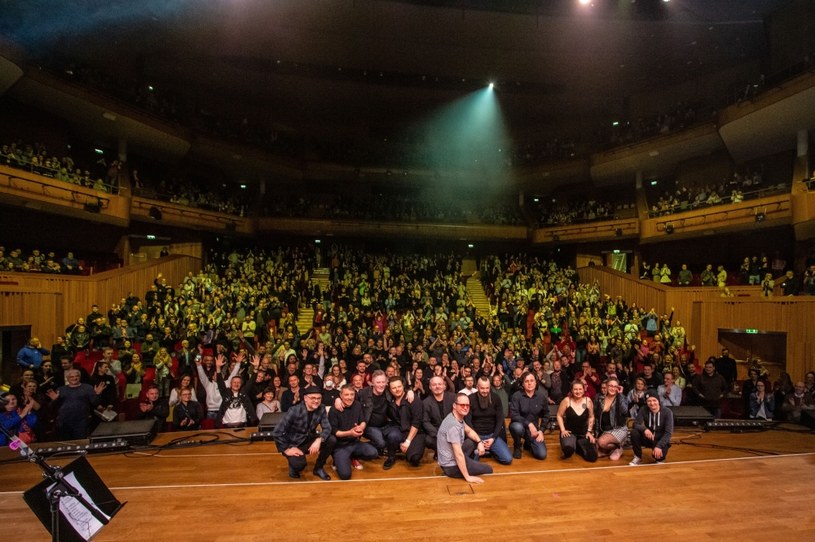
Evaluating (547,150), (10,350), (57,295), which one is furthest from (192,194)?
(547,150)

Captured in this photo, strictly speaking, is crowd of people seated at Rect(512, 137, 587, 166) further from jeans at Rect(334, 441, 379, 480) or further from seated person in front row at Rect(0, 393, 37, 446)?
seated person in front row at Rect(0, 393, 37, 446)

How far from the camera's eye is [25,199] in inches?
459

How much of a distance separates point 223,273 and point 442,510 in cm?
1603

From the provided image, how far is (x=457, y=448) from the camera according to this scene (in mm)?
4758

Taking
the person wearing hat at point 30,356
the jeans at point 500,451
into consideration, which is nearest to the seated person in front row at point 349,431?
the jeans at point 500,451

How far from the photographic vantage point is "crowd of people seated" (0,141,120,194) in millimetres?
11742

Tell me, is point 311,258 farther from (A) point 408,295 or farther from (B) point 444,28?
(B) point 444,28

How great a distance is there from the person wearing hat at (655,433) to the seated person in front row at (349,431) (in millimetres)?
3254

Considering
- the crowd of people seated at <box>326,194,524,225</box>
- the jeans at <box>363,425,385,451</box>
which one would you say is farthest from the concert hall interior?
the crowd of people seated at <box>326,194,524,225</box>

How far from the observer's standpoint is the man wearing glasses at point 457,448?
478 centimetres

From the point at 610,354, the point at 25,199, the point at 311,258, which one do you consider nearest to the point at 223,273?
the point at 311,258

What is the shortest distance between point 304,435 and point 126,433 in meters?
2.82

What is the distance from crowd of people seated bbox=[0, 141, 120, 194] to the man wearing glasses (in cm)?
1320

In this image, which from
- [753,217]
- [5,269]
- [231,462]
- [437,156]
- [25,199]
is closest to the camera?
[231,462]
